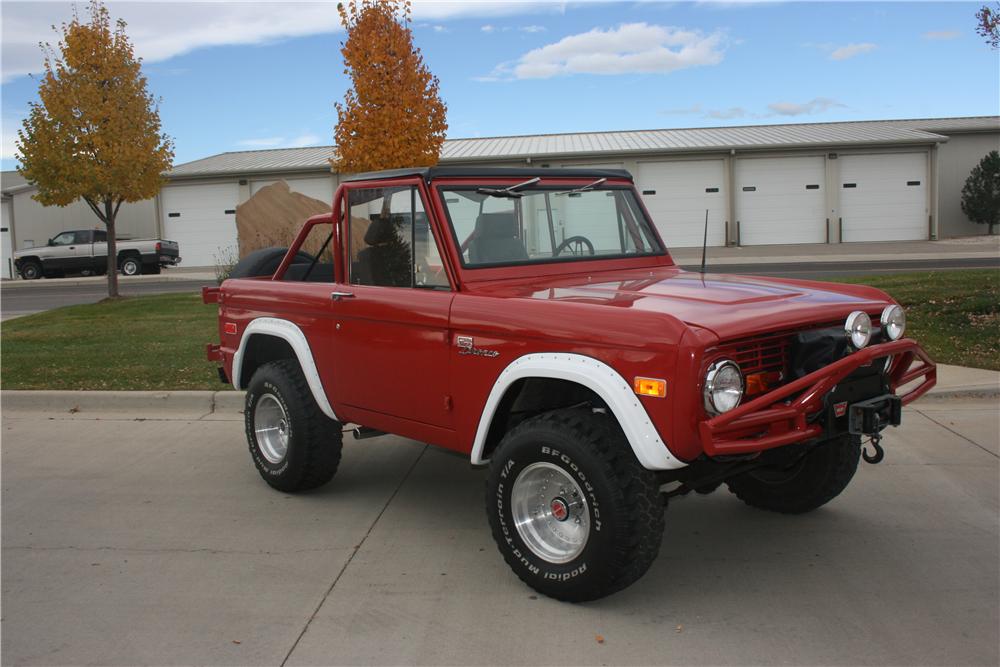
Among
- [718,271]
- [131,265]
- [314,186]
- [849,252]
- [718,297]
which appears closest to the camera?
[718,297]

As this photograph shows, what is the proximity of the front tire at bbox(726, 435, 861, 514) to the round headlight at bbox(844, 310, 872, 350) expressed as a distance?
2.73 feet

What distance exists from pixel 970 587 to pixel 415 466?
3.53 meters

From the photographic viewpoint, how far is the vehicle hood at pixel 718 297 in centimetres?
369

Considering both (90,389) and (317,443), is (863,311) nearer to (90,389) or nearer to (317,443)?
(317,443)

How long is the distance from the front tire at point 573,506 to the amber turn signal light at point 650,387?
12.0 inches

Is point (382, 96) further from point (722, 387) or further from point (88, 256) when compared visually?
point (88, 256)

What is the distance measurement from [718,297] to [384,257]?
6.02ft

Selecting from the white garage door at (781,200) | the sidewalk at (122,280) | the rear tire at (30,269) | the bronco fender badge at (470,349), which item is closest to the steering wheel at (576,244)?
the bronco fender badge at (470,349)

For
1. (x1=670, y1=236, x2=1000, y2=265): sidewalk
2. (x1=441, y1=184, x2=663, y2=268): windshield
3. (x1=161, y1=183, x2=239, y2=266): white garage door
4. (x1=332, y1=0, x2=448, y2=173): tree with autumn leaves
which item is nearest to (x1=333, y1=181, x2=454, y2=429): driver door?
(x1=441, y1=184, x2=663, y2=268): windshield

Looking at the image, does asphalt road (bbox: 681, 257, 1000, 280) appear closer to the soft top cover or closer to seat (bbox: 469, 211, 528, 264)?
the soft top cover

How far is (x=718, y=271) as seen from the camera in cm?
2205

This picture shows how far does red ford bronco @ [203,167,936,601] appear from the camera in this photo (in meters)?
3.60

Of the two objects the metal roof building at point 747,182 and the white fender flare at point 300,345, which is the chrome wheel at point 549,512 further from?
the metal roof building at point 747,182

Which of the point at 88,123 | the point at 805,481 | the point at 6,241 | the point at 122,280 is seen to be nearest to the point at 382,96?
the point at 88,123
